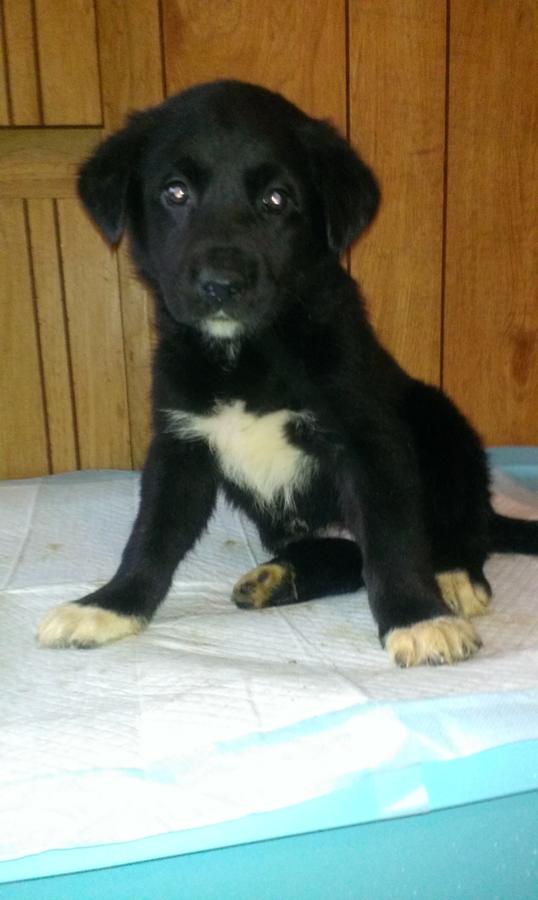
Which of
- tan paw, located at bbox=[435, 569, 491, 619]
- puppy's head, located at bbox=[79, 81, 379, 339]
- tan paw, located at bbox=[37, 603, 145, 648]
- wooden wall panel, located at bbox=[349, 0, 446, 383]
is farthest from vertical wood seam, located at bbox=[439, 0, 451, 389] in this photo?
tan paw, located at bbox=[37, 603, 145, 648]

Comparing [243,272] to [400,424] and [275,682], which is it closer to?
[400,424]

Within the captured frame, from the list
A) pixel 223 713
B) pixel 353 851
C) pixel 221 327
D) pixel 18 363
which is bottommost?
pixel 353 851

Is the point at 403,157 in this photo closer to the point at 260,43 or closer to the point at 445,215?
the point at 445,215

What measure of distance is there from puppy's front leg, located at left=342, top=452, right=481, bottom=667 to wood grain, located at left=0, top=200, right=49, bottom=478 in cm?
146

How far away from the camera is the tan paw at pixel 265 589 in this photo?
1.65m

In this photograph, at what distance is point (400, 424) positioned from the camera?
159cm

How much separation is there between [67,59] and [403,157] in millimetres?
1033

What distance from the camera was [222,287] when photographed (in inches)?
54.3

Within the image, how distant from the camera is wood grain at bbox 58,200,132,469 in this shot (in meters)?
2.60

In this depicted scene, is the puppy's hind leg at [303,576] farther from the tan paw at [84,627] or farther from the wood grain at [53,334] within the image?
the wood grain at [53,334]

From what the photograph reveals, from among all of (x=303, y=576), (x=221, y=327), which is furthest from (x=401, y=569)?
(x=221, y=327)

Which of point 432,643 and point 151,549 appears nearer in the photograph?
point 432,643

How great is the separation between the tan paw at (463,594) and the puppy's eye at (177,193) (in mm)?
841

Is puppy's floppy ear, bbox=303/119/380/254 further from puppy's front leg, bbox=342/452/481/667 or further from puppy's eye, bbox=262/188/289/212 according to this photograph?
puppy's front leg, bbox=342/452/481/667
